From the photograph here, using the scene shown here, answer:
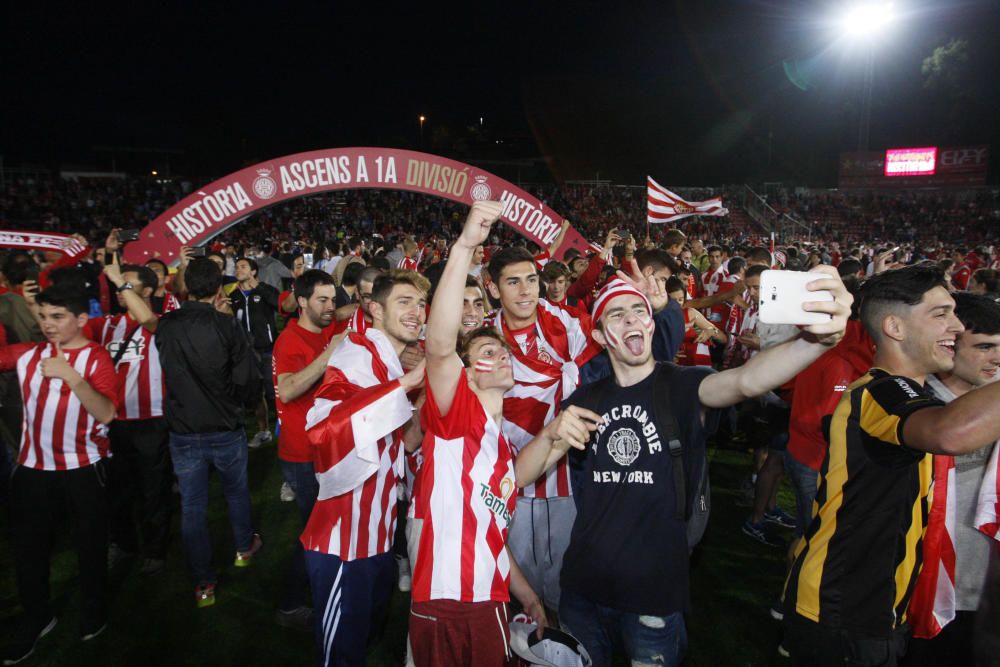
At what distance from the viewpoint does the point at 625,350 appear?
8.00 ft

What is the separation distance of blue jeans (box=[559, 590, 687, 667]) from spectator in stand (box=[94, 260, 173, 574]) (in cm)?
346

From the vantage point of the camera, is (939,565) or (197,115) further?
(197,115)

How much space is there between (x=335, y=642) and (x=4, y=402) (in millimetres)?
3876

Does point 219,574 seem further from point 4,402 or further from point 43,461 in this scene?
point 4,402

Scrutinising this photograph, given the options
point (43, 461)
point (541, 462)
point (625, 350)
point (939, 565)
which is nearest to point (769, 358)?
point (625, 350)

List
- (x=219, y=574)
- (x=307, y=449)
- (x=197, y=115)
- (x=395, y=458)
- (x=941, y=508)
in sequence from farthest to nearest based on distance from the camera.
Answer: (x=197, y=115), (x=219, y=574), (x=307, y=449), (x=395, y=458), (x=941, y=508)

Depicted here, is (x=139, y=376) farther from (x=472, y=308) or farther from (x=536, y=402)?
(x=536, y=402)

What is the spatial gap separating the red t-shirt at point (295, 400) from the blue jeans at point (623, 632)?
7.25 ft

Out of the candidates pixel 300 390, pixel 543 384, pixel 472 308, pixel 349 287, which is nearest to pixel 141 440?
pixel 300 390

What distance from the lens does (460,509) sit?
7.17 feet

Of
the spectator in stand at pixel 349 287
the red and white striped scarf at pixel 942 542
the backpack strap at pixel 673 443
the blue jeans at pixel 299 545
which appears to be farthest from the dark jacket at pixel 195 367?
the red and white striped scarf at pixel 942 542

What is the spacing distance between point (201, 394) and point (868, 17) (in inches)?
1525

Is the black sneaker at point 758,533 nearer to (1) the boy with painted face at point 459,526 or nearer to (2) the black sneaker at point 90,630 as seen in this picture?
(1) the boy with painted face at point 459,526

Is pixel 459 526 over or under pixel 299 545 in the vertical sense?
over
